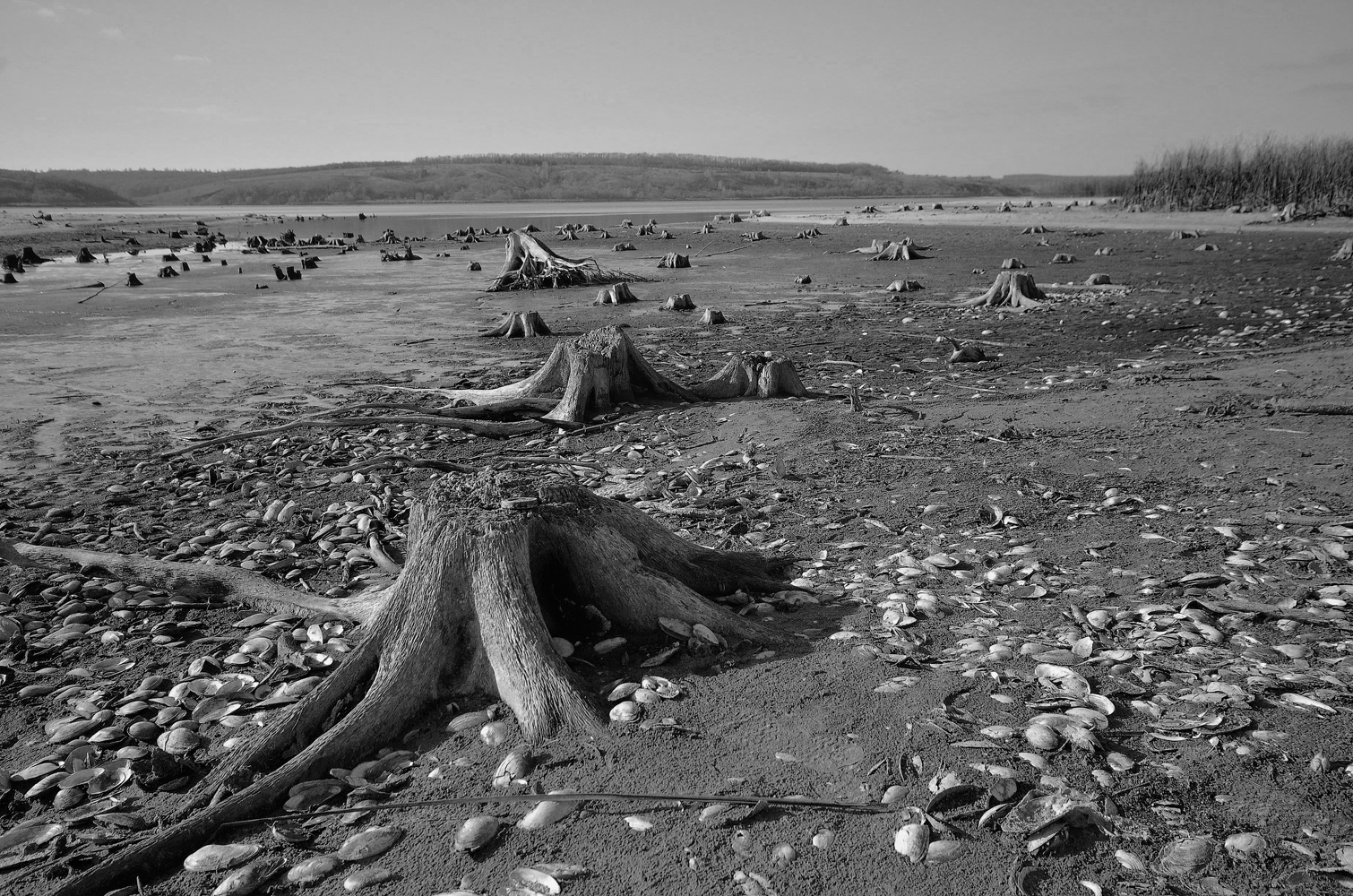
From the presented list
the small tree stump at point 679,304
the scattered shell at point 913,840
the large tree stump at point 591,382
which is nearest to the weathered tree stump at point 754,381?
the large tree stump at point 591,382

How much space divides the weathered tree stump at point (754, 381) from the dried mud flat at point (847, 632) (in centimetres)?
39

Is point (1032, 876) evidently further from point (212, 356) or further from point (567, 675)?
point (212, 356)

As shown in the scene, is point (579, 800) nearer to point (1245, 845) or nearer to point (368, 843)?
point (368, 843)

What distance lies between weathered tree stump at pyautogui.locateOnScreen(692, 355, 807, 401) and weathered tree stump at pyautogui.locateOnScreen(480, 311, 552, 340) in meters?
5.92

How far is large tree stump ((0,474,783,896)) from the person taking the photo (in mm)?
3283

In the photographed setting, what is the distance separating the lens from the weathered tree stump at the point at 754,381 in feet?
30.3

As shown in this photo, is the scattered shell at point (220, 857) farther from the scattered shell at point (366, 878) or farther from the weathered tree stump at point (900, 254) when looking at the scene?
the weathered tree stump at point (900, 254)

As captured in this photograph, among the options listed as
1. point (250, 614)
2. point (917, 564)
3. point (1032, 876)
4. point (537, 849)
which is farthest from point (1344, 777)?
point (250, 614)

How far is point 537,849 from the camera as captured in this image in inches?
110

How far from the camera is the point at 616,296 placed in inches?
735

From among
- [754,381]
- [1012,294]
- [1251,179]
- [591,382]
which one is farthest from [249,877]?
[1251,179]

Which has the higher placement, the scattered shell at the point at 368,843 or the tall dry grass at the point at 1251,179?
the tall dry grass at the point at 1251,179

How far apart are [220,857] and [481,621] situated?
131cm

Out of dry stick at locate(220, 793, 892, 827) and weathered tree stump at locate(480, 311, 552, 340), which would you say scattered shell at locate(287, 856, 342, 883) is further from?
weathered tree stump at locate(480, 311, 552, 340)
